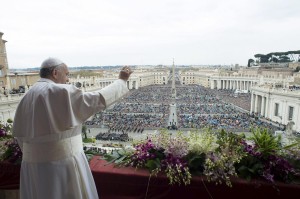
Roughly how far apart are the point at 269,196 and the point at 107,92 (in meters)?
1.71

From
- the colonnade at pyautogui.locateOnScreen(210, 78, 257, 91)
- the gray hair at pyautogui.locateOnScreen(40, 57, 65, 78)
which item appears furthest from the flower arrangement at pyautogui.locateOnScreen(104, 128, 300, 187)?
the colonnade at pyautogui.locateOnScreen(210, 78, 257, 91)

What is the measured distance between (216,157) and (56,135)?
1.42 m

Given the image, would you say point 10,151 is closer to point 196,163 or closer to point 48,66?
point 48,66

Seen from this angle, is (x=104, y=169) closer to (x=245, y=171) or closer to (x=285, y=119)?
(x=245, y=171)

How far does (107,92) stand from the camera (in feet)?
5.63

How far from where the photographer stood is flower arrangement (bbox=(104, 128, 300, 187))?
2.05 metres

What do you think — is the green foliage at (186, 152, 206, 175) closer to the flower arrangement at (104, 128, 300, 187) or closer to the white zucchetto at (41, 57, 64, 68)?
the flower arrangement at (104, 128, 300, 187)

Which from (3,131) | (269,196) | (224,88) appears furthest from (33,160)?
(224,88)

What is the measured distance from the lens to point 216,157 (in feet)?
6.90

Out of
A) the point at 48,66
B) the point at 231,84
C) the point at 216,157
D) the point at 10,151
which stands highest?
the point at 48,66

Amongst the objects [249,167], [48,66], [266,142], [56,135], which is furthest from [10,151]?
[266,142]

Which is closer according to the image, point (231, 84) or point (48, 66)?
point (48, 66)

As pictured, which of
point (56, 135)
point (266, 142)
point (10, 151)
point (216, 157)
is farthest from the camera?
point (10, 151)

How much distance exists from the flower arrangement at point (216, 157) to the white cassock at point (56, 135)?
653mm
